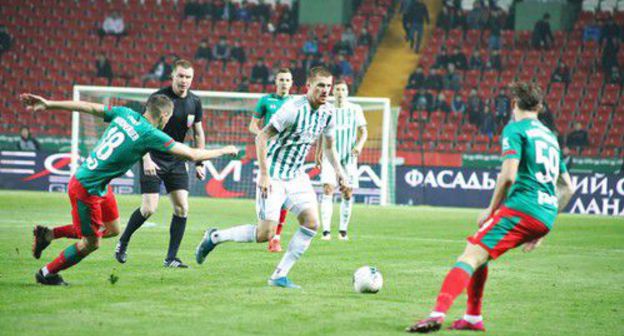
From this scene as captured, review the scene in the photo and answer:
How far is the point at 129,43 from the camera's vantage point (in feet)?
119

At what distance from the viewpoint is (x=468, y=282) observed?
6902 mm

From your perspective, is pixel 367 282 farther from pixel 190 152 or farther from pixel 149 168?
pixel 149 168

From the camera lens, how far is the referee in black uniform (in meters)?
10.8

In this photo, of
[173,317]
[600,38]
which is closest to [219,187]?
[600,38]

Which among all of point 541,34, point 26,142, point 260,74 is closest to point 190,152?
point 26,142

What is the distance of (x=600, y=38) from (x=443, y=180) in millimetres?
12094

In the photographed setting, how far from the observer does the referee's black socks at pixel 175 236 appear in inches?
421

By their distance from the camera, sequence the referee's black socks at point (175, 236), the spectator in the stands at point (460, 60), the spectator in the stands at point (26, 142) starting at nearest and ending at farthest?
the referee's black socks at point (175, 236) → the spectator in the stands at point (26, 142) → the spectator in the stands at point (460, 60)

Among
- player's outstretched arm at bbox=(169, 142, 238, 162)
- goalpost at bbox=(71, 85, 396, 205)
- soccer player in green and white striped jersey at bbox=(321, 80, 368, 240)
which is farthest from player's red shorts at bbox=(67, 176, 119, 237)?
goalpost at bbox=(71, 85, 396, 205)

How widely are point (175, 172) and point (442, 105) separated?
21919mm

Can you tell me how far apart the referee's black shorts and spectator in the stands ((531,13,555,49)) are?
2638cm

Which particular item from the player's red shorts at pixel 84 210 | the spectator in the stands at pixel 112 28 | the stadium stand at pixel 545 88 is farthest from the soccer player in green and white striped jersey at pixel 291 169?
the spectator in the stands at pixel 112 28

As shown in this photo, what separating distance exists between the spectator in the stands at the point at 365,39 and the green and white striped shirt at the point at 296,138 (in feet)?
91.0

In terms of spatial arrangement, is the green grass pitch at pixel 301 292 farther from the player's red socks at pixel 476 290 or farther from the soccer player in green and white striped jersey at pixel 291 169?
the soccer player in green and white striped jersey at pixel 291 169
